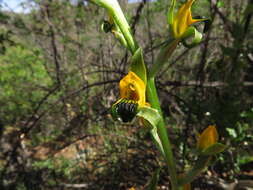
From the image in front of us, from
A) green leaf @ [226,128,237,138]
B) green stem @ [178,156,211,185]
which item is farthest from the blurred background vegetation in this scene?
green stem @ [178,156,211,185]

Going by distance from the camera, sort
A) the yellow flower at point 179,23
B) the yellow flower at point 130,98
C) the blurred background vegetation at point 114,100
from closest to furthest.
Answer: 1. the yellow flower at point 130,98
2. the yellow flower at point 179,23
3. the blurred background vegetation at point 114,100

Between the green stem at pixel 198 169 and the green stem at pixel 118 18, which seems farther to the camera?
the green stem at pixel 198 169

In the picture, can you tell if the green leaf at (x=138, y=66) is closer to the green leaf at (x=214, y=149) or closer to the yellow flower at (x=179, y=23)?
the yellow flower at (x=179, y=23)

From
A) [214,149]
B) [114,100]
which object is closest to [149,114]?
[214,149]

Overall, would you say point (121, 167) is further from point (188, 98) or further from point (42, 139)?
point (42, 139)

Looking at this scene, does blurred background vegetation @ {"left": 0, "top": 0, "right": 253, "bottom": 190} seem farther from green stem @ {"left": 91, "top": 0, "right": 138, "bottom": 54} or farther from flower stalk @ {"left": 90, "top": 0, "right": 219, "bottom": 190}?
green stem @ {"left": 91, "top": 0, "right": 138, "bottom": 54}

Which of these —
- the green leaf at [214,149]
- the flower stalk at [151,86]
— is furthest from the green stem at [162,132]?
the green leaf at [214,149]

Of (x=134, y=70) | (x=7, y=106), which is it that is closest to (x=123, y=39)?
(x=134, y=70)
